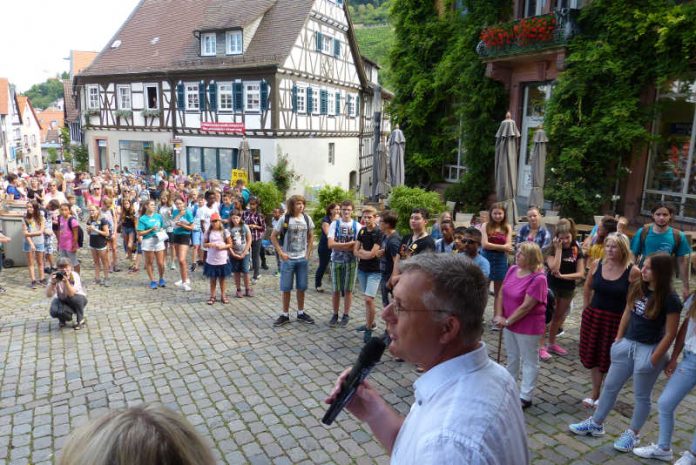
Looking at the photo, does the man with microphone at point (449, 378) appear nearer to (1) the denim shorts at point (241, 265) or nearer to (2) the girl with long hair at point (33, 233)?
(1) the denim shorts at point (241, 265)

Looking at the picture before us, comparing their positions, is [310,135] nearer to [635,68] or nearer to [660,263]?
[635,68]

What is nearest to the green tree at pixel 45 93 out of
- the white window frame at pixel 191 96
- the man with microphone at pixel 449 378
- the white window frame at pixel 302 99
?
the white window frame at pixel 191 96

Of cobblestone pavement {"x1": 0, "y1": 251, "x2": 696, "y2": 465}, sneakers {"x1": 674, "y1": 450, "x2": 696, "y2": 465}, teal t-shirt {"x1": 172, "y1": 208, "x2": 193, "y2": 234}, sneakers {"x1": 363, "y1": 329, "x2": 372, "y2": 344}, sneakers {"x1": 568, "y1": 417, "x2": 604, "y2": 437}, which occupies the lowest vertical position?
cobblestone pavement {"x1": 0, "y1": 251, "x2": 696, "y2": 465}

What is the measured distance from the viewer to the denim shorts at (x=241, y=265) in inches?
348

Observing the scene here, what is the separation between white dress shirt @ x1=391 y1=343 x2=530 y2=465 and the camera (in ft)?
4.35

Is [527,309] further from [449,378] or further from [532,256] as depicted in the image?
[449,378]

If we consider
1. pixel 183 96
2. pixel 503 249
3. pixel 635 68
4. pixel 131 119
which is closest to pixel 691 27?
pixel 635 68

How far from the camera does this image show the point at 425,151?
18906 millimetres

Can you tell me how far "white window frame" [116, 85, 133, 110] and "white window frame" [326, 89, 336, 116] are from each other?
1153 centimetres

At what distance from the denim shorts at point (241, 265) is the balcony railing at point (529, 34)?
10.1m

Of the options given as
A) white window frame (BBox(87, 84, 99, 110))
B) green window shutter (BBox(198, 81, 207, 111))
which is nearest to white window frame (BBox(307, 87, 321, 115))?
green window shutter (BBox(198, 81, 207, 111))

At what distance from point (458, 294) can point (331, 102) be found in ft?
94.1

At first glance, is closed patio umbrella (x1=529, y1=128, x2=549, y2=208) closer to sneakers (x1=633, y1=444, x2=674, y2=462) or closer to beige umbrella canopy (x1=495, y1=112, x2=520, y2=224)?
beige umbrella canopy (x1=495, y1=112, x2=520, y2=224)

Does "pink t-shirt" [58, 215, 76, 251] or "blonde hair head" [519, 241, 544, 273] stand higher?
"blonde hair head" [519, 241, 544, 273]
